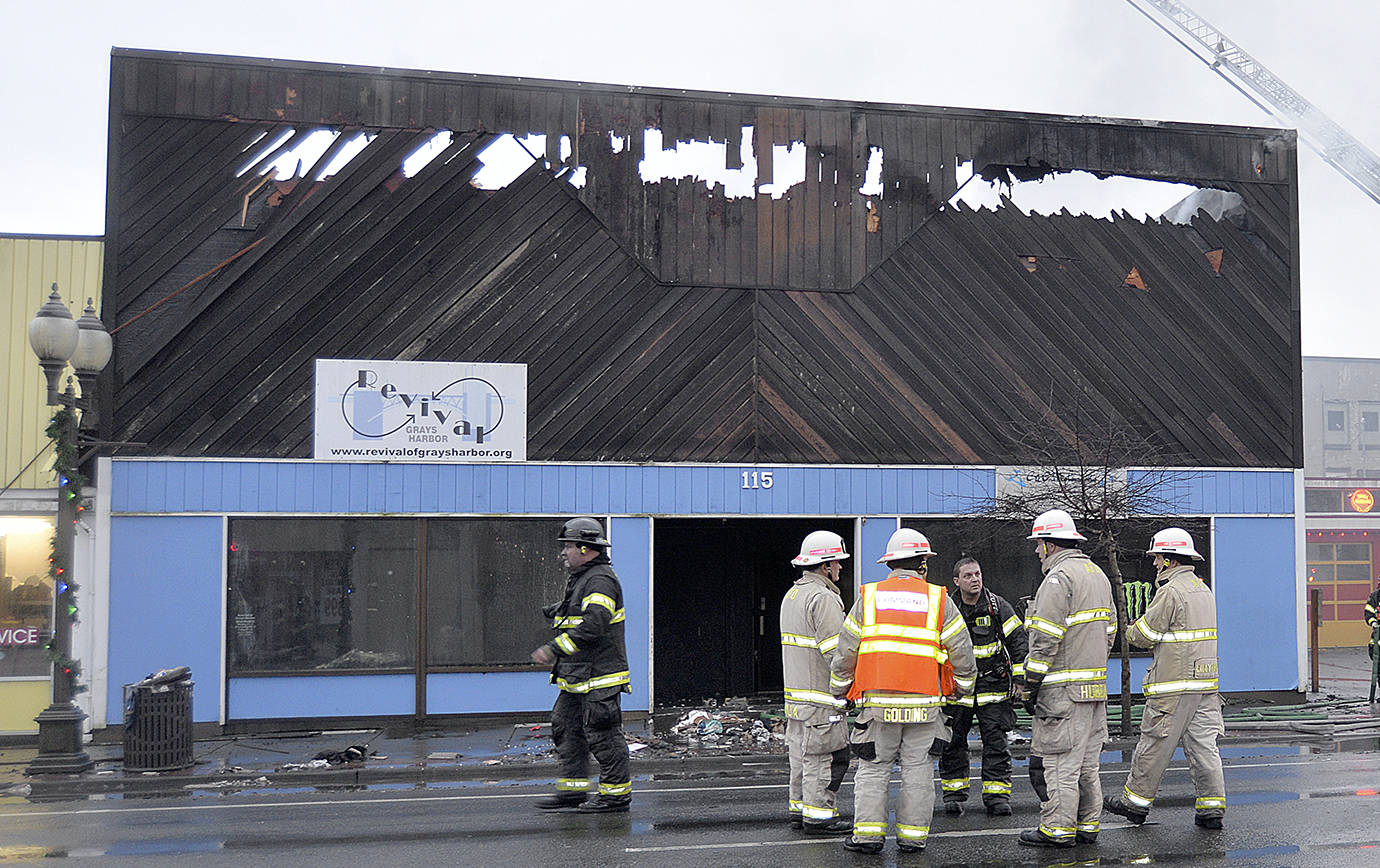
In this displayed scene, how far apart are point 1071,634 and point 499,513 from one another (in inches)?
327

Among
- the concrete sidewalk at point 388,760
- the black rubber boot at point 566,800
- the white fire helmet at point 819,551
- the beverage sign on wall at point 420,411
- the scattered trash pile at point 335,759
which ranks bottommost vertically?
the concrete sidewalk at point 388,760

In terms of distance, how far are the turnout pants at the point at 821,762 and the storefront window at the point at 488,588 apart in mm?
6948

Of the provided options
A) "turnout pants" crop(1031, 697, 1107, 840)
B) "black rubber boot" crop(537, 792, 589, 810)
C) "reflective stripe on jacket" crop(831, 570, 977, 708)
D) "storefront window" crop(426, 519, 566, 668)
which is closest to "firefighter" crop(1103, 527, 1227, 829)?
"turnout pants" crop(1031, 697, 1107, 840)

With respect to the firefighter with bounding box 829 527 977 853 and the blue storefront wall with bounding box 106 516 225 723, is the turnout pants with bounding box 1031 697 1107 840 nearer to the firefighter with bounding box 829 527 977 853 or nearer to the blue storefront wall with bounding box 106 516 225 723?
the firefighter with bounding box 829 527 977 853

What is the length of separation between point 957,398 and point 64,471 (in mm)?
10815

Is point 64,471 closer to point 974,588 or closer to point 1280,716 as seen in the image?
point 974,588

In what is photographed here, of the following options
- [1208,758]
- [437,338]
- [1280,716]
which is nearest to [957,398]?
[1280,716]

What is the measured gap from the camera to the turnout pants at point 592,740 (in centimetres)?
920

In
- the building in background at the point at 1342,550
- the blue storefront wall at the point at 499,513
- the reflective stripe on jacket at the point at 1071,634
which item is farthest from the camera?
the building in background at the point at 1342,550

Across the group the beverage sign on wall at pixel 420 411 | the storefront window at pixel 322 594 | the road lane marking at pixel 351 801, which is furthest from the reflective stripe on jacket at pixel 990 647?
the storefront window at pixel 322 594

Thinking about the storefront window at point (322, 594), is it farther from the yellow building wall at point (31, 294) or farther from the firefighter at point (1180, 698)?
the firefighter at point (1180, 698)

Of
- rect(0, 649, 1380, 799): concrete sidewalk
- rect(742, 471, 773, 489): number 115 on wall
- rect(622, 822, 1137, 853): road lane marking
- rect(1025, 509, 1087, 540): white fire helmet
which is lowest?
rect(0, 649, 1380, 799): concrete sidewalk

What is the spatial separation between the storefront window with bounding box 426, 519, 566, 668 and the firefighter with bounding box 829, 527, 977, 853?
7.60 meters

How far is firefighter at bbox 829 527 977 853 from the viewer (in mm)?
7594
